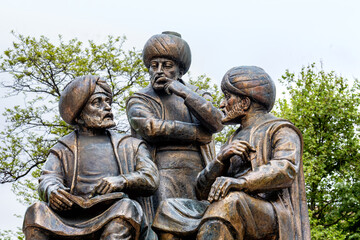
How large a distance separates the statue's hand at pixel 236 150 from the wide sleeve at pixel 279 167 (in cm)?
20

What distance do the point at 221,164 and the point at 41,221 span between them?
1.79 metres

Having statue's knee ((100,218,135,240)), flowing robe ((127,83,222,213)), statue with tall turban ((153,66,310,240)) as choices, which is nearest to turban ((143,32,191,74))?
flowing robe ((127,83,222,213))

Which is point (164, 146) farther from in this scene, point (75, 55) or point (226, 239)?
point (75, 55)

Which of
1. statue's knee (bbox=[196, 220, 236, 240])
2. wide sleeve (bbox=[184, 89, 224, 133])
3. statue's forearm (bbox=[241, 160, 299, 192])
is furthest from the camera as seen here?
wide sleeve (bbox=[184, 89, 224, 133])

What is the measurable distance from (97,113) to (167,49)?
1.19m

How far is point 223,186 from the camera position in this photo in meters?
6.81

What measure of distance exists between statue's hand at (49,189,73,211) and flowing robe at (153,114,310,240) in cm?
84

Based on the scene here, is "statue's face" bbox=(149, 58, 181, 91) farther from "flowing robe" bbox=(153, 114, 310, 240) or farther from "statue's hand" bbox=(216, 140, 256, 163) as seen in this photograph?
"statue's hand" bbox=(216, 140, 256, 163)

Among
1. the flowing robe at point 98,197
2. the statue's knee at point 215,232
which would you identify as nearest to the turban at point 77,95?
the flowing robe at point 98,197

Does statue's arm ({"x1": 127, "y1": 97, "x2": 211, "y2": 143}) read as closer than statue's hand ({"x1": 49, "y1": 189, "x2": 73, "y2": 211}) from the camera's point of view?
No

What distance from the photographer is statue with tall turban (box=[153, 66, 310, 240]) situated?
677cm

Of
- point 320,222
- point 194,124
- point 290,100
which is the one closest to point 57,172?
point 194,124

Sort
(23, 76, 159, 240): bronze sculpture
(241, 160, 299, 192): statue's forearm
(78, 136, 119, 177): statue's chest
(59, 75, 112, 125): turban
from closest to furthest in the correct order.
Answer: (241, 160, 299, 192): statue's forearm → (23, 76, 159, 240): bronze sculpture → (78, 136, 119, 177): statue's chest → (59, 75, 112, 125): turban

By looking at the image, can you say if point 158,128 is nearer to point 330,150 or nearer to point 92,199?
point 92,199
